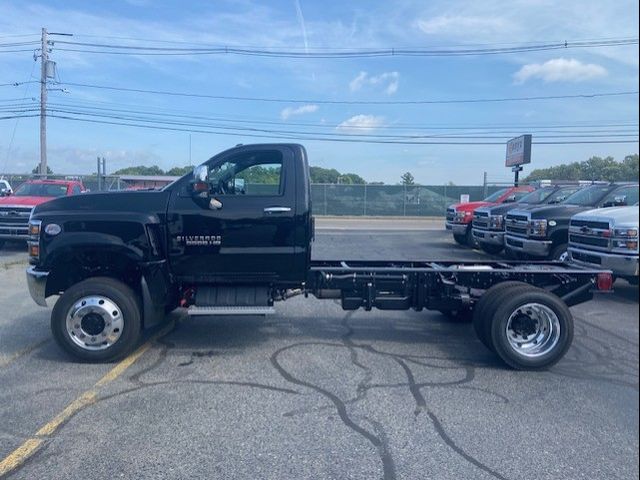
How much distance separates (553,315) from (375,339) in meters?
2.08

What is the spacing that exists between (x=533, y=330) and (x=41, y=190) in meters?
14.6

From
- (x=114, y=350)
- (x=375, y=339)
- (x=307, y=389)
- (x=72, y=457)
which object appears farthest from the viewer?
(x=375, y=339)

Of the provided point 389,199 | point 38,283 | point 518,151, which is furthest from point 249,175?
point 389,199

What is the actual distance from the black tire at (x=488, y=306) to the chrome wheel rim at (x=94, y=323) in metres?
3.67

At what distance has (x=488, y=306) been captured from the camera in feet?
20.1

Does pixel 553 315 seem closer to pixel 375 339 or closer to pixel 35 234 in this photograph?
pixel 375 339

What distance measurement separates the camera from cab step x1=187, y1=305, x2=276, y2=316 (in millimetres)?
6102

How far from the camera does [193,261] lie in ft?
20.7

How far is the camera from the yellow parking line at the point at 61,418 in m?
3.89

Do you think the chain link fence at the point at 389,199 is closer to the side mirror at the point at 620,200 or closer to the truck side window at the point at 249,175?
the side mirror at the point at 620,200

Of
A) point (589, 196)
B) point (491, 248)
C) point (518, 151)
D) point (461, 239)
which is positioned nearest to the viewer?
point (589, 196)

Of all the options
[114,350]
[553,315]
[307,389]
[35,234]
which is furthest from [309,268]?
[35,234]

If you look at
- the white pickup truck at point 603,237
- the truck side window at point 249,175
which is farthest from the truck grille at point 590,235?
Answer: the truck side window at point 249,175

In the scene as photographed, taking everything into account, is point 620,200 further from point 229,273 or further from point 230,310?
point 230,310
